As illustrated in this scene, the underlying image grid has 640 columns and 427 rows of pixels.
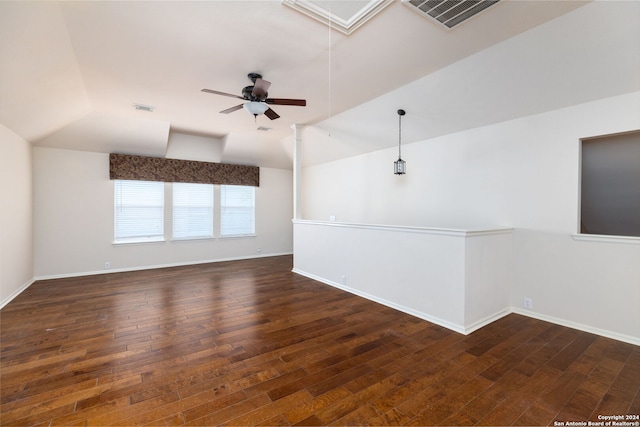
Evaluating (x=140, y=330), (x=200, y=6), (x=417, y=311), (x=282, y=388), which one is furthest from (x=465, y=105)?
(x=140, y=330)

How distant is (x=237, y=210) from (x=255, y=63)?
4947 millimetres

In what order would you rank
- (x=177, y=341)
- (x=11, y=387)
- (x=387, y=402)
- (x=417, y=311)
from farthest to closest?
(x=417, y=311)
(x=177, y=341)
(x=11, y=387)
(x=387, y=402)

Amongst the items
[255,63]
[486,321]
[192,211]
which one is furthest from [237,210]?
[486,321]

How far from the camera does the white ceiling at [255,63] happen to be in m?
2.46

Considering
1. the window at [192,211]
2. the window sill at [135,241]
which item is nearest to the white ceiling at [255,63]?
the window at [192,211]

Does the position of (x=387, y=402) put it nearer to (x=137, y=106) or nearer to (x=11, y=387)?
(x=11, y=387)

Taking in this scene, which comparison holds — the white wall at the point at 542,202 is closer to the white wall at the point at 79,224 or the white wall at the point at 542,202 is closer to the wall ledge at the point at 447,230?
the wall ledge at the point at 447,230

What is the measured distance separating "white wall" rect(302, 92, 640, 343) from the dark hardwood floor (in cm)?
36

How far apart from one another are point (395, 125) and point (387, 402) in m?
4.10

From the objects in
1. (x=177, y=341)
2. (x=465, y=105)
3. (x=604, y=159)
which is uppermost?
(x=465, y=105)

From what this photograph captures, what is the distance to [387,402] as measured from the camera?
2014 mm

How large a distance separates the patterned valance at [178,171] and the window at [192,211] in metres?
0.23

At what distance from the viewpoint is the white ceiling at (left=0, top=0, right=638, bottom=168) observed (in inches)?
97.0

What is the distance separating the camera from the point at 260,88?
324 centimetres
